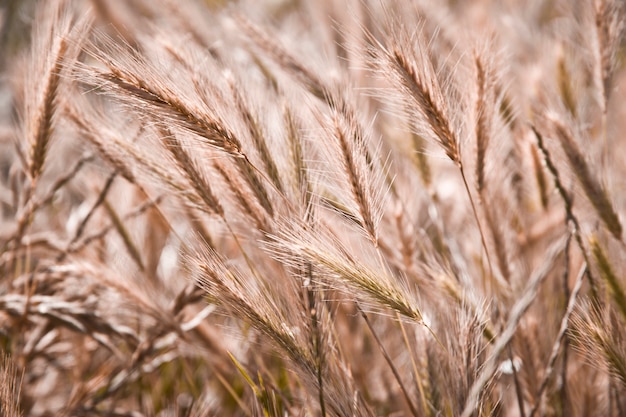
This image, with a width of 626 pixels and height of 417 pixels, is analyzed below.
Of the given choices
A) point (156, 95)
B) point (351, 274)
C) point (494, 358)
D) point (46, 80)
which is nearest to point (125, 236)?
point (46, 80)

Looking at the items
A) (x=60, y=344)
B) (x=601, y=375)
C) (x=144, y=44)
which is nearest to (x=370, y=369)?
(x=601, y=375)

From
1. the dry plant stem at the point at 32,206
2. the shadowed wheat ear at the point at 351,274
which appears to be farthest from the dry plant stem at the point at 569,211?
the dry plant stem at the point at 32,206

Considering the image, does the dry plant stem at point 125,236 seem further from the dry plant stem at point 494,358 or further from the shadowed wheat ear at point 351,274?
the dry plant stem at point 494,358

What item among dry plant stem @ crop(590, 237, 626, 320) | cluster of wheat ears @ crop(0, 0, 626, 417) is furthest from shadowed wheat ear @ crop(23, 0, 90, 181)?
dry plant stem @ crop(590, 237, 626, 320)

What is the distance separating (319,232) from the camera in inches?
27.6

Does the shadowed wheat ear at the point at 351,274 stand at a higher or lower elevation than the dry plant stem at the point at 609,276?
lower

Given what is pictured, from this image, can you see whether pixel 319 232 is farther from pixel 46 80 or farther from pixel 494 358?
pixel 46 80

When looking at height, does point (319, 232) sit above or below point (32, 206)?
above

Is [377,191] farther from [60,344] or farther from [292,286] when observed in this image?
[60,344]

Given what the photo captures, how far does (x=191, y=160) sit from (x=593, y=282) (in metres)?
0.63

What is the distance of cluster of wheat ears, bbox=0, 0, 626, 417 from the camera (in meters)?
0.68

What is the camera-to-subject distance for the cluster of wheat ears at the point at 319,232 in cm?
68

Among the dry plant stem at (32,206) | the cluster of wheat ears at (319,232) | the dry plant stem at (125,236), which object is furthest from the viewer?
the dry plant stem at (125,236)

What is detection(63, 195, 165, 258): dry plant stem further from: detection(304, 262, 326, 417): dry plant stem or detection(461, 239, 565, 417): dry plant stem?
detection(461, 239, 565, 417): dry plant stem
